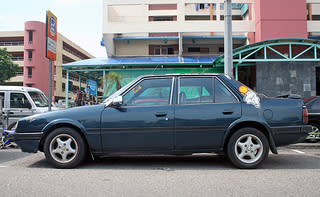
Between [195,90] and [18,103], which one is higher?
A: [195,90]

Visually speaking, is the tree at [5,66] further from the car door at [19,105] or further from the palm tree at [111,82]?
the car door at [19,105]

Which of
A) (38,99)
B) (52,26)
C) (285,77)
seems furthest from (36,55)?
(285,77)

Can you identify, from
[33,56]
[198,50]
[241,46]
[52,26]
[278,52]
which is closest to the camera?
[52,26]

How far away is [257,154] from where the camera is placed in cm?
472

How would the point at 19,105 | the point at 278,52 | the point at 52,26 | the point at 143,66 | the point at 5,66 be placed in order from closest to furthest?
1. the point at 19,105
2. the point at 52,26
3. the point at 278,52
4. the point at 143,66
5. the point at 5,66

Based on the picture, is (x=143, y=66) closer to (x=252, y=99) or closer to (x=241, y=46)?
(x=241, y=46)

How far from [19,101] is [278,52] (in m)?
13.1

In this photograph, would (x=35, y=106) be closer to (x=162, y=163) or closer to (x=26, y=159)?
(x=26, y=159)

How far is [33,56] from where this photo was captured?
147ft

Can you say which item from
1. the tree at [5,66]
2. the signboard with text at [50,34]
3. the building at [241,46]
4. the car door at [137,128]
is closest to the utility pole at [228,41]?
the building at [241,46]

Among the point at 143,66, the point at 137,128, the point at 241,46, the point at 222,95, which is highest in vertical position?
the point at 241,46

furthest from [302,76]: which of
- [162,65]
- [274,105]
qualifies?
[274,105]

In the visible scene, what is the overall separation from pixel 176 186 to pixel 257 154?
1744mm

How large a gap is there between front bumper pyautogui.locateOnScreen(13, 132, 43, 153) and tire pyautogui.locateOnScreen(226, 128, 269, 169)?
3257 mm
